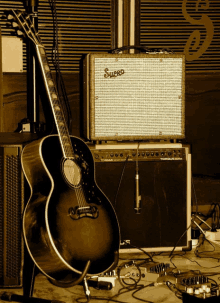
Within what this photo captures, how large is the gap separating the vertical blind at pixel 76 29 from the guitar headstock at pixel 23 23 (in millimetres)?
658

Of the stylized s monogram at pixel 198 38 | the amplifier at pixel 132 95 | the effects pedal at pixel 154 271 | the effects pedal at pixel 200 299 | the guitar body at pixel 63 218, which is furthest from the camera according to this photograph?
the stylized s monogram at pixel 198 38

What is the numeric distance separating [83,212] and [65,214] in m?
0.08

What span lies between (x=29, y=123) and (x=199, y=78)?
106 cm

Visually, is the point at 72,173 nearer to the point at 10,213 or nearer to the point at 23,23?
the point at 10,213

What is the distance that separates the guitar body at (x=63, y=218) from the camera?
1812mm

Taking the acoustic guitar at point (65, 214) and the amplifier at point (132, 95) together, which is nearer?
the acoustic guitar at point (65, 214)

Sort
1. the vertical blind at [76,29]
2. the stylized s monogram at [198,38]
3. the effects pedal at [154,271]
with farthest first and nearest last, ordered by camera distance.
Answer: the stylized s monogram at [198,38], the vertical blind at [76,29], the effects pedal at [154,271]

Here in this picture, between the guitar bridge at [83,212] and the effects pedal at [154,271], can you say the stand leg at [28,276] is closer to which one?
the guitar bridge at [83,212]

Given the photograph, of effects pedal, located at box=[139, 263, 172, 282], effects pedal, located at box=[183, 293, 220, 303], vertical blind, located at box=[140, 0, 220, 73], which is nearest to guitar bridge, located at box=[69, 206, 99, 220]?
effects pedal, located at box=[139, 263, 172, 282]

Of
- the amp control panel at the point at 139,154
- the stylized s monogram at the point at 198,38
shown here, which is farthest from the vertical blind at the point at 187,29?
the amp control panel at the point at 139,154

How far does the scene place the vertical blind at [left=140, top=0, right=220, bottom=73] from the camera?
2.99 m

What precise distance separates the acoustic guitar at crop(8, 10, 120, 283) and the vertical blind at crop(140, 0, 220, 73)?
115 centimetres

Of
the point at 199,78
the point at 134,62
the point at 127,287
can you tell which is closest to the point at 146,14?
the point at 199,78

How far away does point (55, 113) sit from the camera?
2.08m
